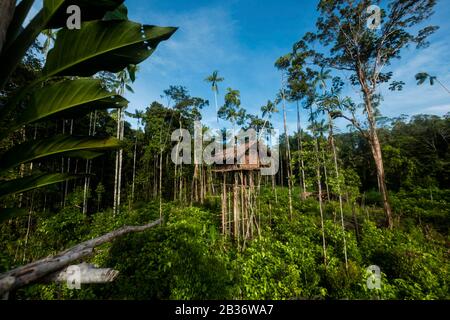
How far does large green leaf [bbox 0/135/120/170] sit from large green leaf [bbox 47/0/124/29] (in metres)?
0.47

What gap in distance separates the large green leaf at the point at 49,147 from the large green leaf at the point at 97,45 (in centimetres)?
25

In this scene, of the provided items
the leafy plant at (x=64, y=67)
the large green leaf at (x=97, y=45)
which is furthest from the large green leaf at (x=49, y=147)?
the large green leaf at (x=97, y=45)

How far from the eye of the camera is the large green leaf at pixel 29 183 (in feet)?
2.25

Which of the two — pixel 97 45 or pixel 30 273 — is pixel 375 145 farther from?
pixel 30 273

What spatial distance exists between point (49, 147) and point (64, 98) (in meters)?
0.20

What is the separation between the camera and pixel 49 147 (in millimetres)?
733

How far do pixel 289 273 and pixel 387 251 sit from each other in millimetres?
4429

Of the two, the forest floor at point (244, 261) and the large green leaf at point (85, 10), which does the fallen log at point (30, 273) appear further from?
the forest floor at point (244, 261)

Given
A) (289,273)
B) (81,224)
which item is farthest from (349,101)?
(81,224)

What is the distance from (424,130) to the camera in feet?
99.7

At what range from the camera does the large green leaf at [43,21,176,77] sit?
73cm

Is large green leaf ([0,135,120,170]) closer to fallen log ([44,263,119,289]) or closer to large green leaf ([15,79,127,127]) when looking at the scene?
large green leaf ([15,79,127,127])

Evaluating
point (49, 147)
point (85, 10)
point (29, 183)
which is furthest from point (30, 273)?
point (85, 10)

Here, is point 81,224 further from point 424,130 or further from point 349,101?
point 424,130
